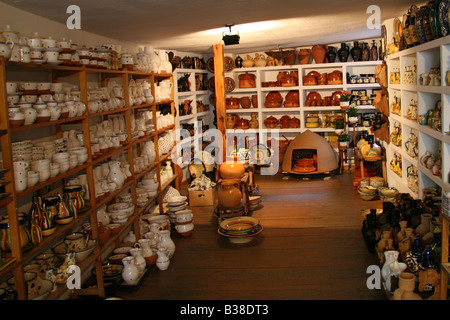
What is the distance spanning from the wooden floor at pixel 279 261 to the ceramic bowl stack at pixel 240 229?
0.11m

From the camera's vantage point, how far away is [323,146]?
8469 millimetres

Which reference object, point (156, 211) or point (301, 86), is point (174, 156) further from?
point (301, 86)

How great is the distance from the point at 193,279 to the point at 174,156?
10.4 feet

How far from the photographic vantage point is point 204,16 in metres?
4.47

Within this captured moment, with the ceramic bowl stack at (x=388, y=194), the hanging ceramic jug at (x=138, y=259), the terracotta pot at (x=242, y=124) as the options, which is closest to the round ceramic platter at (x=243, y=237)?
the hanging ceramic jug at (x=138, y=259)

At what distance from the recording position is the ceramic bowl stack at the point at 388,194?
242 inches

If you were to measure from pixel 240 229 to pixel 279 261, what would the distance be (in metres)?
0.71

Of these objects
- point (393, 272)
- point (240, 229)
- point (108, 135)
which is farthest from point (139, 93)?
point (393, 272)

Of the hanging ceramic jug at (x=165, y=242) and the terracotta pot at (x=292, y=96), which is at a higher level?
the terracotta pot at (x=292, y=96)

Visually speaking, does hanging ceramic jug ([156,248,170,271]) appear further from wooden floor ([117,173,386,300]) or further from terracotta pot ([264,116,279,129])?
terracotta pot ([264,116,279,129])

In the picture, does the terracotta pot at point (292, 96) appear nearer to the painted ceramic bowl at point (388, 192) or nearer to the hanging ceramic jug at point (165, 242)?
the painted ceramic bowl at point (388, 192)

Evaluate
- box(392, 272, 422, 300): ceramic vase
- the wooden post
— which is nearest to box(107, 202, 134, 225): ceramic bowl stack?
the wooden post

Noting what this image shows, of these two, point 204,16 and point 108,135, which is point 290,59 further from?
point 108,135

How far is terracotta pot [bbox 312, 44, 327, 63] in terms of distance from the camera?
9414 mm
